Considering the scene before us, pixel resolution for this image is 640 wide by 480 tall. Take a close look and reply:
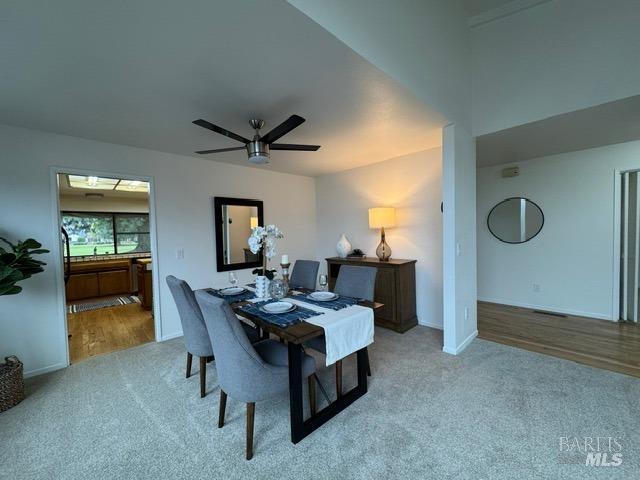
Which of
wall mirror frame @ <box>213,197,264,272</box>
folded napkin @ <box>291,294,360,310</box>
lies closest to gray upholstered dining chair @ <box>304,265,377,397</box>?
folded napkin @ <box>291,294,360,310</box>

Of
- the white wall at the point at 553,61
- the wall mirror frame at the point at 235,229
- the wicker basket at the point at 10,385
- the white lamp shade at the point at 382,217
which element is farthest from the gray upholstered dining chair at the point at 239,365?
the white wall at the point at 553,61

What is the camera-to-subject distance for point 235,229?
4.11 metres

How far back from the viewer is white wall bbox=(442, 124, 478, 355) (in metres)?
2.80

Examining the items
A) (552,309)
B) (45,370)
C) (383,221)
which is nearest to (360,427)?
(383,221)

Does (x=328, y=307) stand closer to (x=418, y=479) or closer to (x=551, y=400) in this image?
(x=418, y=479)

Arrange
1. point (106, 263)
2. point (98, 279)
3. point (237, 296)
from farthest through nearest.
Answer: point (106, 263) < point (98, 279) < point (237, 296)

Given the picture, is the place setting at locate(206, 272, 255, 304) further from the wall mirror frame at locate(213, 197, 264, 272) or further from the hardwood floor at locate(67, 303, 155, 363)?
the hardwood floor at locate(67, 303, 155, 363)

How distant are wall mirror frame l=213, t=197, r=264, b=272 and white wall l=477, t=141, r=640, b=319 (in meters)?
3.96

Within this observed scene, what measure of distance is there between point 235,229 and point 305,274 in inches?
58.6

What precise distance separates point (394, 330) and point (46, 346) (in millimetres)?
3813

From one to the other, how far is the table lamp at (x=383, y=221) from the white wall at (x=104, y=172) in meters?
1.61

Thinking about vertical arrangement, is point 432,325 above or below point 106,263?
below

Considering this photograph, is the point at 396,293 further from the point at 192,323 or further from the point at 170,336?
the point at 170,336

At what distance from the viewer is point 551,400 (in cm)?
206
